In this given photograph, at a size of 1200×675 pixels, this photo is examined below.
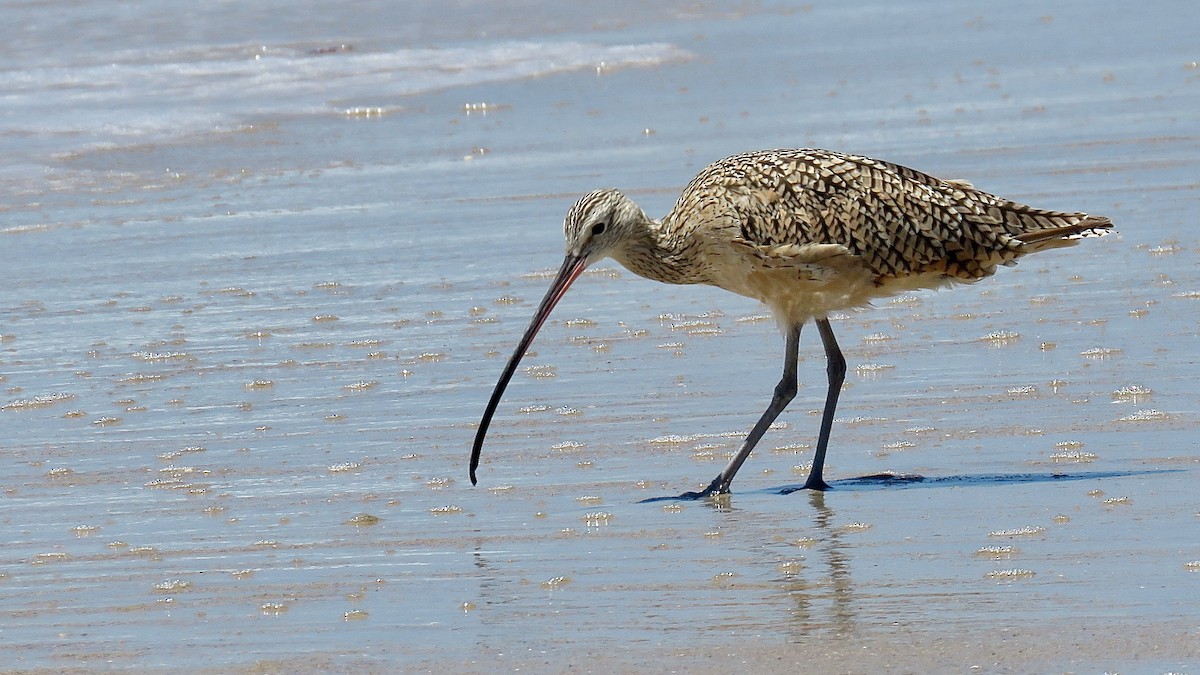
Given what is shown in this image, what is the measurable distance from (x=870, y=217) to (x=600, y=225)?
1.01 metres

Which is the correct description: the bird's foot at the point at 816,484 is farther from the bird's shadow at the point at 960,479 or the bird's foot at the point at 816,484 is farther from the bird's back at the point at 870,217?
the bird's back at the point at 870,217

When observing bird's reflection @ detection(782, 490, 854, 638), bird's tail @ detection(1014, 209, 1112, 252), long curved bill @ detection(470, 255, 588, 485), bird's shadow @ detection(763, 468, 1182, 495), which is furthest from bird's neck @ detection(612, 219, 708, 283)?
bird's reflection @ detection(782, 490, 854, 638)

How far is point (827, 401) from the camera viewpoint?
715 centimetres

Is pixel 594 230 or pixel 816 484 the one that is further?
pixel 594 230

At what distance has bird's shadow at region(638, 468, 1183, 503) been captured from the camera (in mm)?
6562

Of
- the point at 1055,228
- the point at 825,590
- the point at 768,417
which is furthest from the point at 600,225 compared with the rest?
the point at 825,590

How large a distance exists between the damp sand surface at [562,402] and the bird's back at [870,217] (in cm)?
63

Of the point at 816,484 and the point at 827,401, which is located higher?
the point at 827,401

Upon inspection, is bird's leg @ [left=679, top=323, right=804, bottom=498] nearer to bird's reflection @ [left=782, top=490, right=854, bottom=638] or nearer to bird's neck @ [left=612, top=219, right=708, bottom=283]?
bird's neck @ [left=612, top=219, right=708, bottom=283]

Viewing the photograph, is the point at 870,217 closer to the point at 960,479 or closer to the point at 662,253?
the point at 662,253

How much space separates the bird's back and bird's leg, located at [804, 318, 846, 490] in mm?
335

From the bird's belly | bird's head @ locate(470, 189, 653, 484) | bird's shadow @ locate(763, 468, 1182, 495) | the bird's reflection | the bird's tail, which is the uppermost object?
bird's head @ locate(470, 189, 653, 484)

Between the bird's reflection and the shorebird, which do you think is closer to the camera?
the bird's reflection

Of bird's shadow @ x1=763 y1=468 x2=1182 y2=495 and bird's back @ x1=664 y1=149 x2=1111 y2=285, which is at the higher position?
bird's back @ x1=664 y1=149 x2=1111 y2=285
